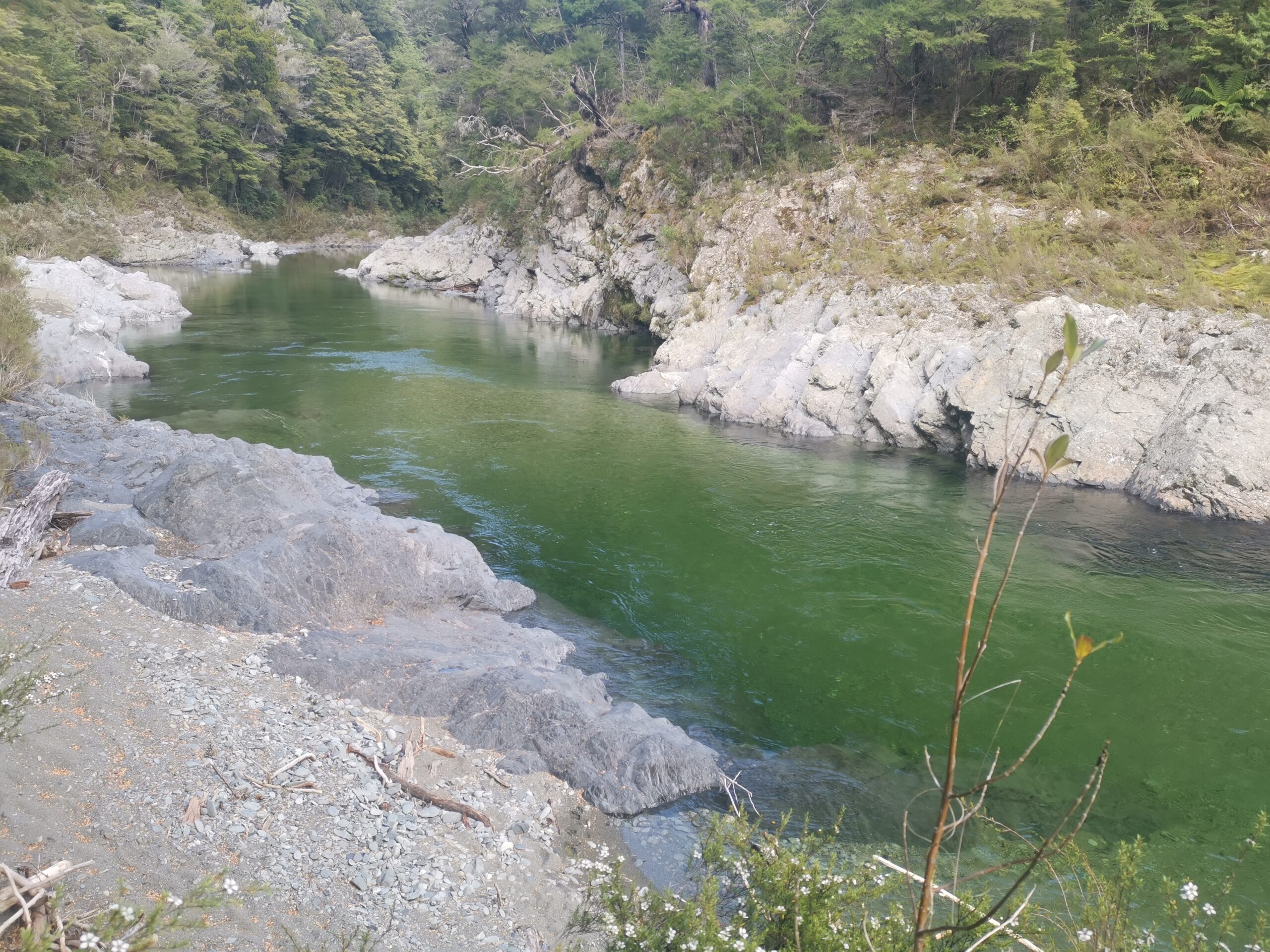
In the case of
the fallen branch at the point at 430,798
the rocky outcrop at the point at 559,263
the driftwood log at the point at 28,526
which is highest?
the rocky outcrop at the point at 559,263

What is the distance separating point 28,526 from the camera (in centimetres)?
778

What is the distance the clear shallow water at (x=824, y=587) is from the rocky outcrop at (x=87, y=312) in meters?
0.98

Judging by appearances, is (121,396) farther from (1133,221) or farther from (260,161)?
(260,161)

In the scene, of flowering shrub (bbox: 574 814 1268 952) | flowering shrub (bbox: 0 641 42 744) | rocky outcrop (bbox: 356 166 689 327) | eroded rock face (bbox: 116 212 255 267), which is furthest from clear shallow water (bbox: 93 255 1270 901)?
eroded rock face (bbox: 116 212 255 267)

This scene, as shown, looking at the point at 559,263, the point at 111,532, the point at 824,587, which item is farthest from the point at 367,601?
the point at 559,263

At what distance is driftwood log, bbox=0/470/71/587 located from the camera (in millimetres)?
7117

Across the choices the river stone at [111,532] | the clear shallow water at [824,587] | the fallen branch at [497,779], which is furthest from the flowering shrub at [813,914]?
the river stone at [111,532]

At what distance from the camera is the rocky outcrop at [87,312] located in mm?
18766

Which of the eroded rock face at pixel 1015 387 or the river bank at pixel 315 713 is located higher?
the eroded rock face at pixel 1015 387

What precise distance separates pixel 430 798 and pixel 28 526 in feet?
16.8

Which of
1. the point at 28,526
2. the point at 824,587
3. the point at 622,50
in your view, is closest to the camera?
the point at 28,526

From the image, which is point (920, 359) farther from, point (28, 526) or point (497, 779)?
point (28, 526)

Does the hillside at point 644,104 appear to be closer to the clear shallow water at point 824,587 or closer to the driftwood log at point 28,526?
the clear shallow water at point 824,587

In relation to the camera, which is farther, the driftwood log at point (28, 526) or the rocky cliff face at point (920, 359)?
the rocky cliff face at point (920, 359)
